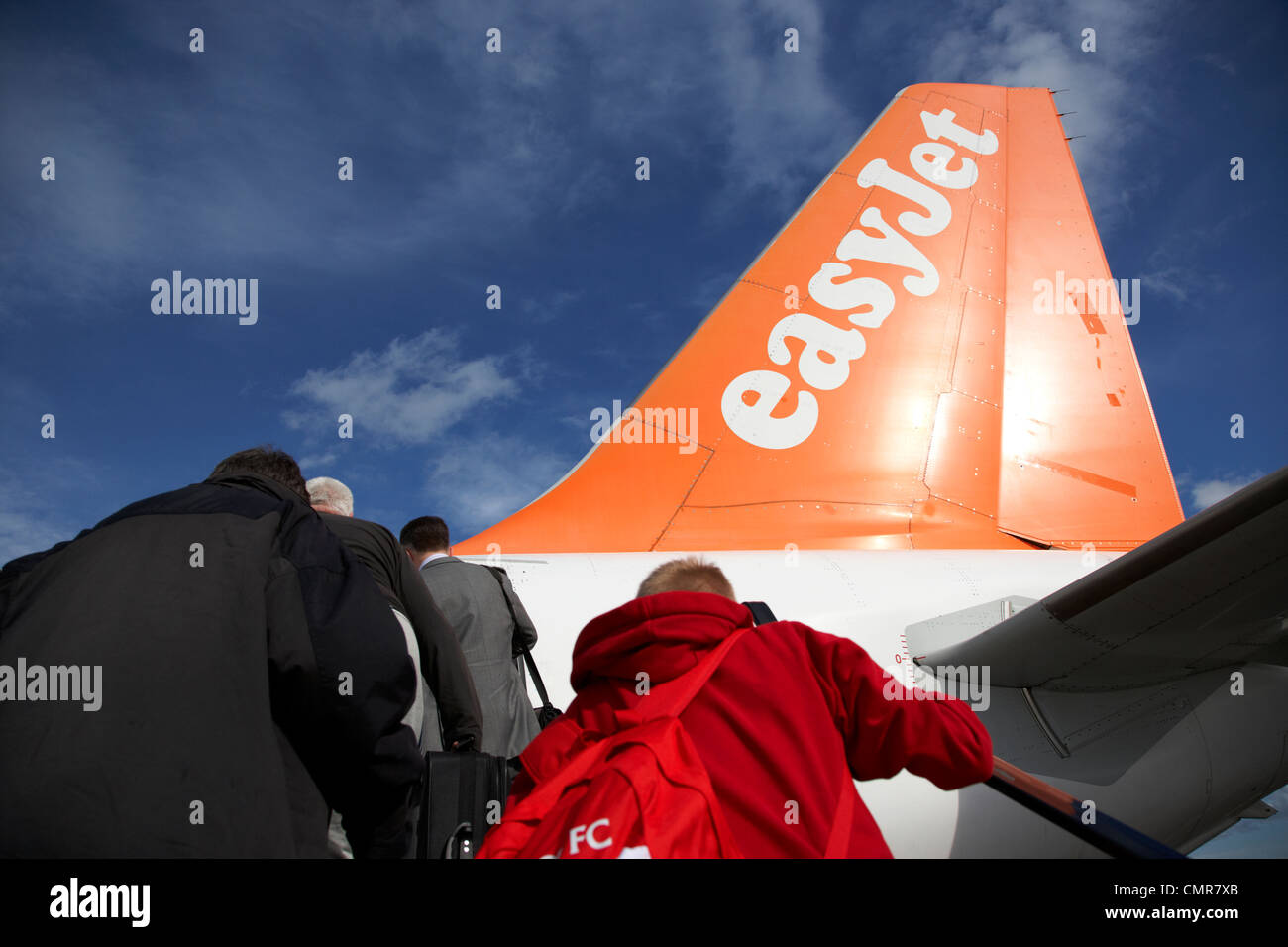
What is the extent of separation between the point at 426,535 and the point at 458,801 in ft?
6.50

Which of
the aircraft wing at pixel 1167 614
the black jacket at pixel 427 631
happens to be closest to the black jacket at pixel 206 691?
the black jacket at pixel 427 631

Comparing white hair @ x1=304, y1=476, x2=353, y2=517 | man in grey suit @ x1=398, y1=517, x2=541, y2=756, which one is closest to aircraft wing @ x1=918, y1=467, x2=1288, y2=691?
man in grey suit @ x1=398, y1=517, x2=541, y2=756

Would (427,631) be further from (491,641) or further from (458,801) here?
(491,641)

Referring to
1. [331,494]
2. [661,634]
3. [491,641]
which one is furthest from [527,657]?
[661,634]

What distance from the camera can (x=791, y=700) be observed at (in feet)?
5.14

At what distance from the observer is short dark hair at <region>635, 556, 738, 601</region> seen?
1889 millimetres

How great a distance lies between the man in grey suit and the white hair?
50cm

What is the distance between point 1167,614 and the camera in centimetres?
332

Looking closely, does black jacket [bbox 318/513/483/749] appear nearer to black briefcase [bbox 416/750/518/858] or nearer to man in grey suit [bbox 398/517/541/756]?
black briefcase [bbox 416/750/518/858]

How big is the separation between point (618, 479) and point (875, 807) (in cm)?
296

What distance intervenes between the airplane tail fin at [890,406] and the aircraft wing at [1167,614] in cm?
190
